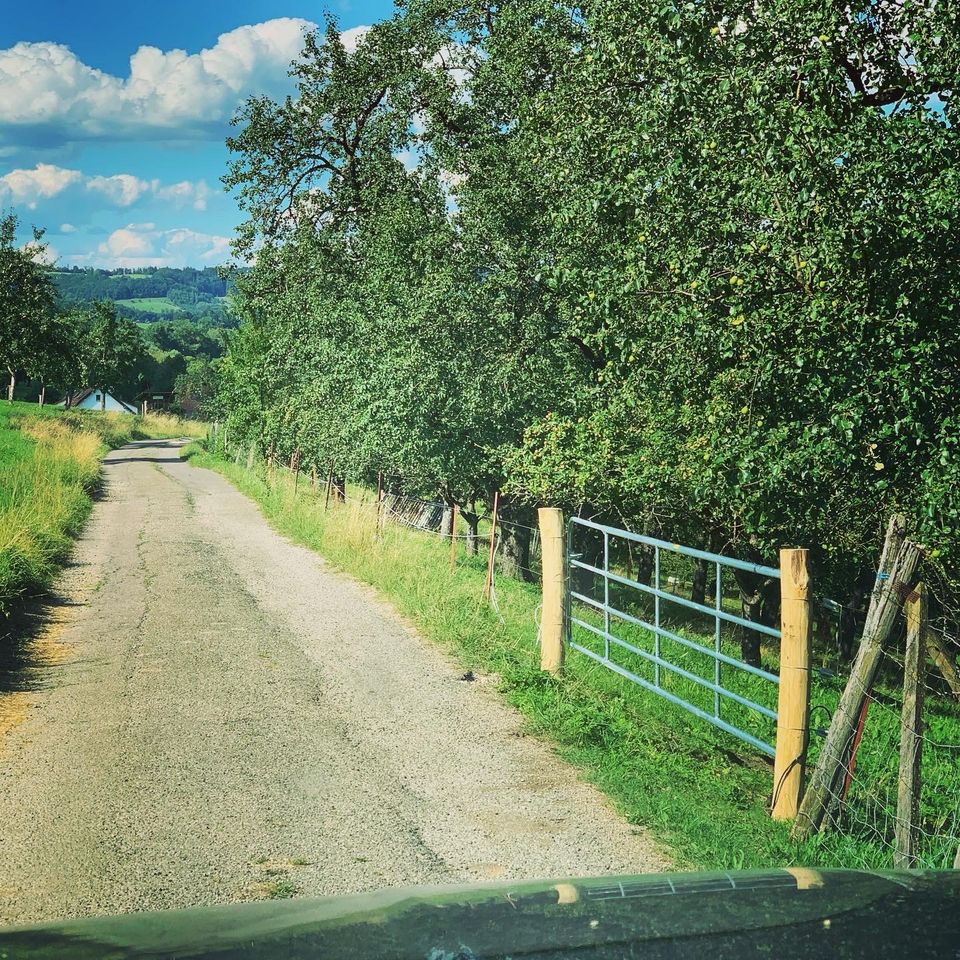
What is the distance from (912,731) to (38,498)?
18.4m

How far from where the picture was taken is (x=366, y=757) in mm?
6770

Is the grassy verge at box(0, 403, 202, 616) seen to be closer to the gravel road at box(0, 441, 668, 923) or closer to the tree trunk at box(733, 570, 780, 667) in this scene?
the gravel road at box(0, 441, 668, 923)

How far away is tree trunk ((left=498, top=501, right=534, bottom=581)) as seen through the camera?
2012 centimetres

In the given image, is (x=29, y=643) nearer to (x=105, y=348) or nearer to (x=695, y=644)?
(x=695, y=644)

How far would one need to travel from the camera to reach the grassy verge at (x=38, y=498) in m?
12.6

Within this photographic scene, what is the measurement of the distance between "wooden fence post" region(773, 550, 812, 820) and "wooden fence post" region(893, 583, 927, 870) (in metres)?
0.84

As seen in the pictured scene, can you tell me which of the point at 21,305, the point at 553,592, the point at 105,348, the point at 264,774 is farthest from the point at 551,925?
the point at 105,348

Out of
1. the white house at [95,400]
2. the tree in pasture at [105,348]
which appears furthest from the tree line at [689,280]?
the white house at [95,400]

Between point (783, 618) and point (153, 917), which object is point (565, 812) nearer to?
point (783, 618)

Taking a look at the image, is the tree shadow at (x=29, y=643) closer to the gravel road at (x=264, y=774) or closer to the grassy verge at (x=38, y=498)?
the gravel road at (x=264, y=774)

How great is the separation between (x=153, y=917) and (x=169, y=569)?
14.0 m

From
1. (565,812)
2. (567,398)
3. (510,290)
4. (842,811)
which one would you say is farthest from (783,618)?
(510,290)

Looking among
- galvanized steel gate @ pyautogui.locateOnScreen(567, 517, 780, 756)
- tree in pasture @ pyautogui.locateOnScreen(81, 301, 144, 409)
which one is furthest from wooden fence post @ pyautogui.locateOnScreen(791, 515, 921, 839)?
tree in pasture @ pyautogui.locateOnScreen(81, 301, 144, 409)

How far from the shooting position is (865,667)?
16.9ft
